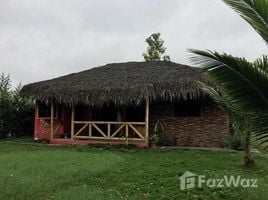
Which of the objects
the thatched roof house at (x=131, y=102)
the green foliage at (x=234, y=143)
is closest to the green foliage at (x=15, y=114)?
the thatched roof house at (x=131, y=102)

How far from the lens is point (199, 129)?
1914 cm

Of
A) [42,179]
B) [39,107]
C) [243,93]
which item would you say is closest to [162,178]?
[42,179]

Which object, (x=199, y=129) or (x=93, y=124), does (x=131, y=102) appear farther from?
(x=199, y=129)

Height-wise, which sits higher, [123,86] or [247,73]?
[123,86]

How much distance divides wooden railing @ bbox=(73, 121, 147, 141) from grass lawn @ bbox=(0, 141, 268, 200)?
2448 millimetres

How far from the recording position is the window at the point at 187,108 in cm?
1939

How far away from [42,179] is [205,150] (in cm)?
880

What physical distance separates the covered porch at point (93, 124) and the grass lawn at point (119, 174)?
274cm

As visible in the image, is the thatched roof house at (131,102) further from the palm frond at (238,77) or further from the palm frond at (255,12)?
the palm frond at (255,12)
